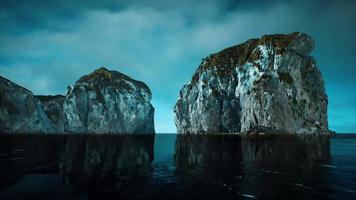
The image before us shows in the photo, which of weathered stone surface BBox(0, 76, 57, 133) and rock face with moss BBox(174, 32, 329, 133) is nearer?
rock face with moss BBox(174, 32, 329, 133)

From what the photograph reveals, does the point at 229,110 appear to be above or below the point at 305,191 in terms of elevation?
above

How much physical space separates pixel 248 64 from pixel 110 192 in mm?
165939

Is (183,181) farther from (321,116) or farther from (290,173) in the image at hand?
(321,116)

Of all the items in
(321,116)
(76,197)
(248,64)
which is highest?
(248,64)

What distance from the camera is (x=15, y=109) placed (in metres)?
186

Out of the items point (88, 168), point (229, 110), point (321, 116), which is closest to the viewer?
point (88, 168)

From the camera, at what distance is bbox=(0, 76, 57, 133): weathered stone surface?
17750 centimetres

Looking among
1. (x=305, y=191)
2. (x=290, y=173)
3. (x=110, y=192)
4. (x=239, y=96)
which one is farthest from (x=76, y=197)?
(x=239, y=96)

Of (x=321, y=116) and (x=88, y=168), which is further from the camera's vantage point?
(x=321, y=116)

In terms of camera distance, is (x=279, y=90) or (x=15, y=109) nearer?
(x=279, y=90)

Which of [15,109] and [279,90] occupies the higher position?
[279,90]

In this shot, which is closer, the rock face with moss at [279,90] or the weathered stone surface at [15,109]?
the rock face with moss at [279,90]

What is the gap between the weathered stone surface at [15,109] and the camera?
17750cm

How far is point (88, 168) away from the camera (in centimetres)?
3094
